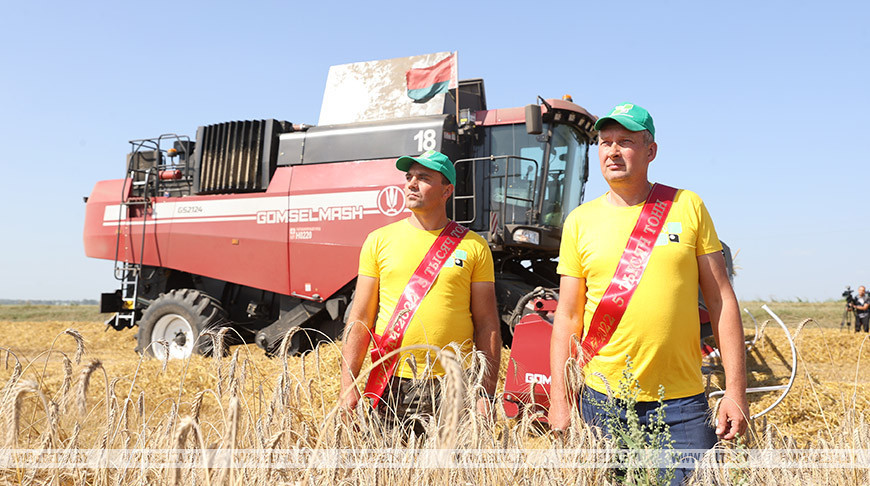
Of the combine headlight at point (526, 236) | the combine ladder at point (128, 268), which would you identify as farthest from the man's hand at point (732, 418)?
the combine ladder at point (128, 268)

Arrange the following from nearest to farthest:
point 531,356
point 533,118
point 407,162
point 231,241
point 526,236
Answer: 1. point 407,162
2. point 531,356
3. point 533,118
4. point 526,236
5. point 231,241

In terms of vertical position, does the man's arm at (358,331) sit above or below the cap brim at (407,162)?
below

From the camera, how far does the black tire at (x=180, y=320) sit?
9.09 metres

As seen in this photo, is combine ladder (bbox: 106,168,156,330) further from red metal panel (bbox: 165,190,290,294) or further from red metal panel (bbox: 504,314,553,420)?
red metal panel (bbox: 504,314,553,420)

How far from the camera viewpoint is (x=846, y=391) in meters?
5.57

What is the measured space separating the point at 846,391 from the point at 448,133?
4.69m

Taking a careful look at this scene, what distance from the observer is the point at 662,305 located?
2229 millimetres

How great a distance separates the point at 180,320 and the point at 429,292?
7.64 meters

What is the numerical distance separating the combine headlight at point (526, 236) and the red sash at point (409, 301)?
443 cm

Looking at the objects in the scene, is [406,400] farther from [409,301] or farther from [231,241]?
[231,241]

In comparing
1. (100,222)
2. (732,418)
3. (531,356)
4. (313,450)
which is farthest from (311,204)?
(732,418)

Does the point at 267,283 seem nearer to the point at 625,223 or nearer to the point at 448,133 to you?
the point at 448,133

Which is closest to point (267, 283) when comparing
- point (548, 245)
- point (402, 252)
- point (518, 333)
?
point (548, 245)

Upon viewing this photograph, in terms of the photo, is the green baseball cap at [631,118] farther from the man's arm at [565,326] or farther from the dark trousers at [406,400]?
the dark trousers at [406,400]
